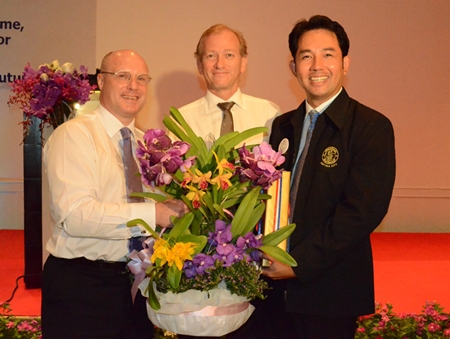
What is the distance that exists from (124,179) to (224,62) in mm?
930

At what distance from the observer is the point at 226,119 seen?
2.77 meters

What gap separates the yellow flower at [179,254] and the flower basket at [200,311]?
0.40ft

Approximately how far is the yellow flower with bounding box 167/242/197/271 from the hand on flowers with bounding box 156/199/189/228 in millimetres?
271

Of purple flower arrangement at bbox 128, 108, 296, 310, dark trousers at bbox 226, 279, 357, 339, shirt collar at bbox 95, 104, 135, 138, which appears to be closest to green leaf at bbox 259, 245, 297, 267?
purple flower arrangement at bbox 128, 108, 296, 310

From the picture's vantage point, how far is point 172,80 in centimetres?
670

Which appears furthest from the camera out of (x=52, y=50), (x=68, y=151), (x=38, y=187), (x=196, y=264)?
(x=52, y=50)

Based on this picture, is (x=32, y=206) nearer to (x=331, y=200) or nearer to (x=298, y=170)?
(x=298, y=170)

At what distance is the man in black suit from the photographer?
1.93 meters

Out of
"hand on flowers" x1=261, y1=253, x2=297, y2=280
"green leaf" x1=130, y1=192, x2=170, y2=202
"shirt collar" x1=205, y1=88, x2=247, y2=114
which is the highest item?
"shirt collar" x1=205, y1=88, x2=247, y2=114

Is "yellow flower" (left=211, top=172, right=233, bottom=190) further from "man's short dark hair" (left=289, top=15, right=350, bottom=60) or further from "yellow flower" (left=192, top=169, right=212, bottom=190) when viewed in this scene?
"man's short dark hair" (left=289, top=15, right=350, bottom=60)

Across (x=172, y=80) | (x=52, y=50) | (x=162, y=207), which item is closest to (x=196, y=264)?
(x=162, y=207)

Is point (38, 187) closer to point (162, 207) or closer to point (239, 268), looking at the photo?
point (162, 207)

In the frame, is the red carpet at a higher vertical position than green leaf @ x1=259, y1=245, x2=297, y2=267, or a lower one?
lower

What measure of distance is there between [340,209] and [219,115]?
1.07 metres
